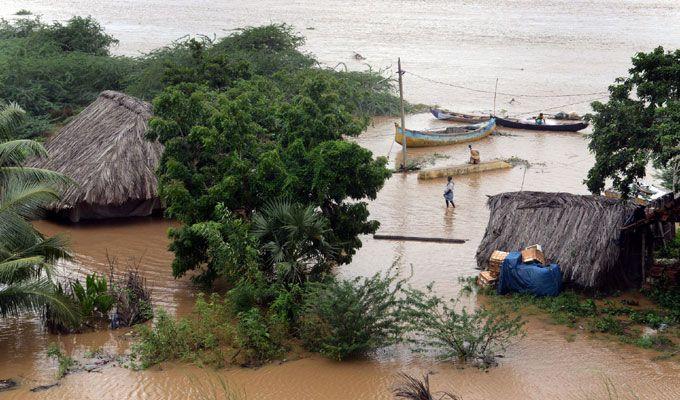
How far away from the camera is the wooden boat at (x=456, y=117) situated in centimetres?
3266

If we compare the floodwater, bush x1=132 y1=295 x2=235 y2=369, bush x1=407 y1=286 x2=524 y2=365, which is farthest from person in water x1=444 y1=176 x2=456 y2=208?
bush x1=132 y1=295 x2=235 y2=369

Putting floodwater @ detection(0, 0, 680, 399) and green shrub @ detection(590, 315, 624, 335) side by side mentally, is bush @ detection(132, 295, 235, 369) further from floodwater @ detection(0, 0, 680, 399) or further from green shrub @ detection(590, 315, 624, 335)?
green shrub @ detection(590, 315, 624, 335)

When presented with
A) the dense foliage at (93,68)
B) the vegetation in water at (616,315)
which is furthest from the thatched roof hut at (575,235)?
the dense foliage at (93,68)

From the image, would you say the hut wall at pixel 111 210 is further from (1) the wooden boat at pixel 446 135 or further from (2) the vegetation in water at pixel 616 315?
(1) the wooden boat at pixel 446 135

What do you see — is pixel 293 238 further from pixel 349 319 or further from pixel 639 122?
pixel 639 122

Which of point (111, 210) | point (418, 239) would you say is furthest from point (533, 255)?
point (111, 210)

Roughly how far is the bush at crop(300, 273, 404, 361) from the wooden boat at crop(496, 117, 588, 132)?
65.8 ft

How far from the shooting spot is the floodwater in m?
12.1

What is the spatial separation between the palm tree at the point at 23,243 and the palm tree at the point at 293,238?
121 inches

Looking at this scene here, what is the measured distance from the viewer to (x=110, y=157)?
1902 cm

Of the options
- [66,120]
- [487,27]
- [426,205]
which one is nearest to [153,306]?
[426,205]

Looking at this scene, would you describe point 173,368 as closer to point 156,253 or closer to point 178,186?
point 178,186

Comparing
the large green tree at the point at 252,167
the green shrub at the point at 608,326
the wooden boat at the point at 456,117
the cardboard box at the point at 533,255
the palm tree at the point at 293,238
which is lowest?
the green shrub at the point at 608,326

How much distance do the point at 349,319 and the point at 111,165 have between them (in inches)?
331
